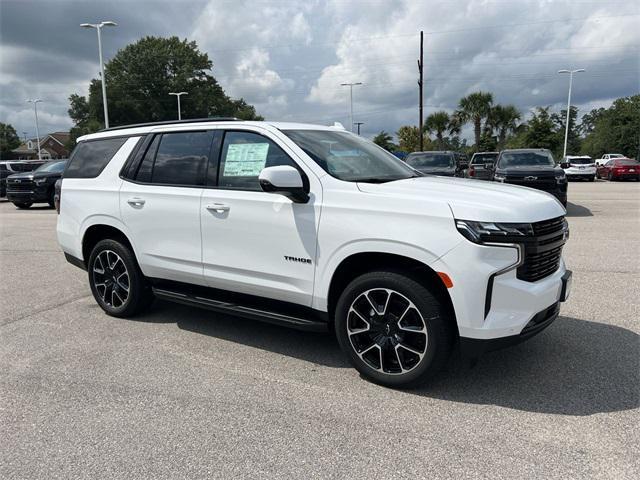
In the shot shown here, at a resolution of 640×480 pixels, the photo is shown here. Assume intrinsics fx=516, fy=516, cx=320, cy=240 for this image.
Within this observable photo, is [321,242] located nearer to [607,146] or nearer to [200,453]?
[200,453]

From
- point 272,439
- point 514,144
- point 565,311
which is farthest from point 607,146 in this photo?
point 272,439

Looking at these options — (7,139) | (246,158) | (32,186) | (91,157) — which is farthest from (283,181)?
(7,139)

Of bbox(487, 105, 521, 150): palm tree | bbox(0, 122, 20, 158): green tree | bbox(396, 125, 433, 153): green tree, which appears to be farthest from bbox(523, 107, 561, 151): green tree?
bbox(0, 122, 20, 158): green tree

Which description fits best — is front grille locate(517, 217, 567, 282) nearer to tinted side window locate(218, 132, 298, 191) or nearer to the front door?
the front door

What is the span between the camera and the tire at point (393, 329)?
3.34 m

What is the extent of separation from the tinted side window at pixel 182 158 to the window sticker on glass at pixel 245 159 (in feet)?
0.81

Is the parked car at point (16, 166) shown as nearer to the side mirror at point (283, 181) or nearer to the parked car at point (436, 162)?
the parked car at point (436, 162)

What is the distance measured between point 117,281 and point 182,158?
1.53 m

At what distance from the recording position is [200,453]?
2850 millimetres

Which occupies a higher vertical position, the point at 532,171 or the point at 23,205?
the point at 532,171

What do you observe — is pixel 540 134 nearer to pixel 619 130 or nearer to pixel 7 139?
pixel 619 130

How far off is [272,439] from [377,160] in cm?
250

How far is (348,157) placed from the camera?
13.8ft

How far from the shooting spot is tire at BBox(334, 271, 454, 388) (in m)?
3.34
